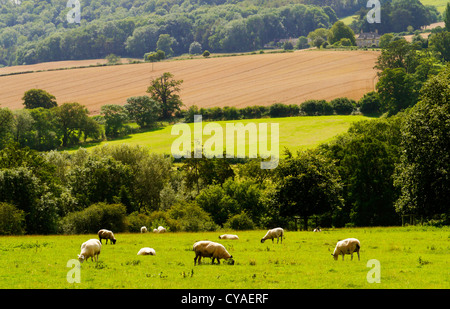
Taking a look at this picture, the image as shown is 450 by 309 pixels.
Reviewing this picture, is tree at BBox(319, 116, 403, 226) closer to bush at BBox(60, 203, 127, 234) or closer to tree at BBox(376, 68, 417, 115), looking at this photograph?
bush at BBox(60, 203, 127, 234)

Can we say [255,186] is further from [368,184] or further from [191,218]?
[191,218]

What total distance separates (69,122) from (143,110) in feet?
77.0

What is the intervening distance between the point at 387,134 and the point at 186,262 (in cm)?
5849

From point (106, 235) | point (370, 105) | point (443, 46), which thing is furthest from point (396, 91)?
point (106, 235)

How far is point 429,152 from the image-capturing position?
46094 millimetres

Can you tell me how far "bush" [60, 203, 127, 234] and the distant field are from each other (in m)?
57.8

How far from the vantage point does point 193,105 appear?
162250mm

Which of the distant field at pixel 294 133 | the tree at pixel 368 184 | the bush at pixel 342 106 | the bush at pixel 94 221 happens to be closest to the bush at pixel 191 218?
the bush at pixel 94 221

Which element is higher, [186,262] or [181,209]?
[186,262]

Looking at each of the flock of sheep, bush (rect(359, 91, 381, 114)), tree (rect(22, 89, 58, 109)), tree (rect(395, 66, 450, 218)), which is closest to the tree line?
tree (rect(395, 66, 450, 218))

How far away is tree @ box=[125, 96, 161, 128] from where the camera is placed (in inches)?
6073

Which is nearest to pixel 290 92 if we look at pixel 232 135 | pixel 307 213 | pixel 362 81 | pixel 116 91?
A: pixel 362 81

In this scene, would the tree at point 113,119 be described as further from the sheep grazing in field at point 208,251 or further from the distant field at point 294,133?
the sheep grazing in field at point 208,251

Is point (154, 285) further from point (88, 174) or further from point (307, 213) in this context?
point (88, 174)
